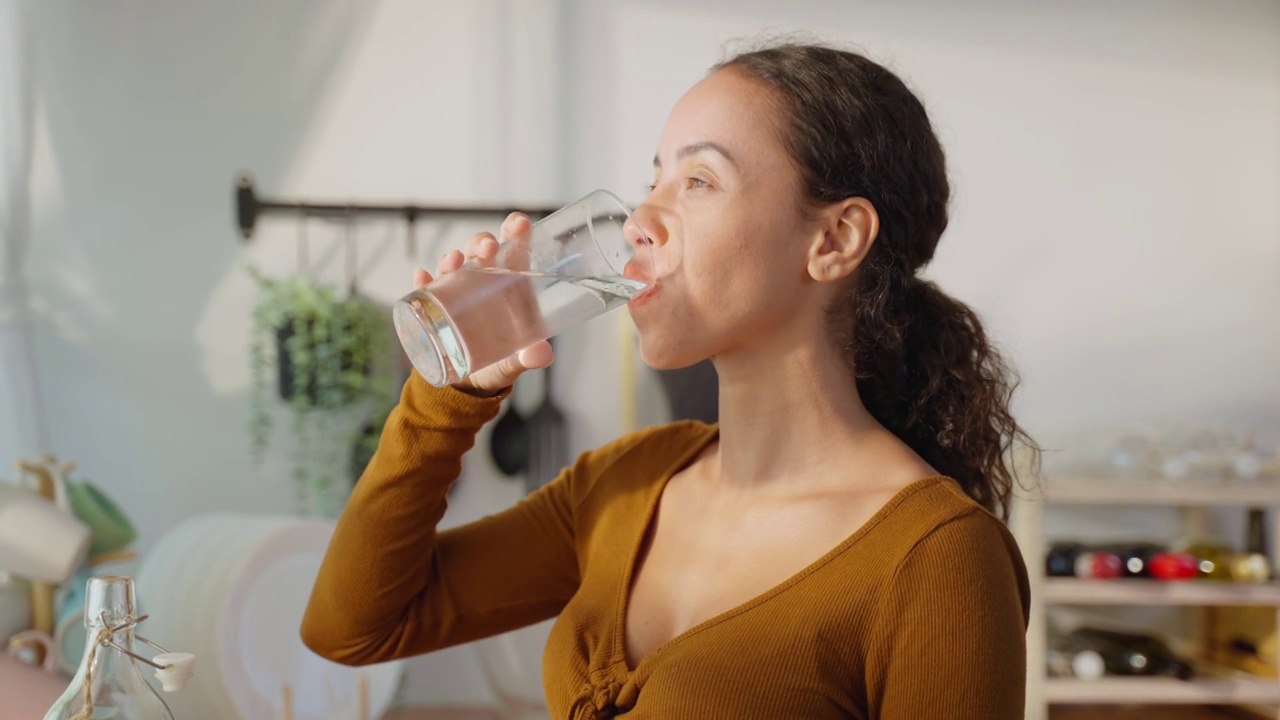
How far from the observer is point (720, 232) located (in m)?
1.05

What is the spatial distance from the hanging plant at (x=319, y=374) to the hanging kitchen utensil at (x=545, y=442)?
39 cm

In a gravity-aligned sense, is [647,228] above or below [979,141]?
below

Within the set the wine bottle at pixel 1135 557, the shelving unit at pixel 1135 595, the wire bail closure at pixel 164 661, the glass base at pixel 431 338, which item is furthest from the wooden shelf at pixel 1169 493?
the wire bail closure at pixel 164 661

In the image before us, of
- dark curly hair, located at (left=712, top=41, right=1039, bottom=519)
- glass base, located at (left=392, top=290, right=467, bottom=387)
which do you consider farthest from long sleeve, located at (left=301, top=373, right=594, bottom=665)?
dark curly hair, located at (left=712, top=41, right=1039, bottom=519)

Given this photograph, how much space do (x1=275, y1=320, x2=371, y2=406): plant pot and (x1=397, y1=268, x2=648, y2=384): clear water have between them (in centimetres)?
185

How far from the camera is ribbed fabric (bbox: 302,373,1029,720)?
0.89 metres

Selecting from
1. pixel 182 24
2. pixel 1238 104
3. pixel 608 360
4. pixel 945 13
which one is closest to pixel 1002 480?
pixel 608 360

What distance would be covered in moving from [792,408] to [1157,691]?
1.90 m

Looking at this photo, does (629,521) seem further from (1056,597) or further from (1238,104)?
(1238,104)

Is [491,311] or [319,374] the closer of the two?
[491,311]

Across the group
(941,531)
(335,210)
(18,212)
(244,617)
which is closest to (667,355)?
(941,531)

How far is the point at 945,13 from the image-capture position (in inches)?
120

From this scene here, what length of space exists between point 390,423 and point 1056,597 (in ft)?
6.35

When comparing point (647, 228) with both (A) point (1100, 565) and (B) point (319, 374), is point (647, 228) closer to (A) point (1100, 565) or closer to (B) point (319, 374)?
(B) point (319, 374)
